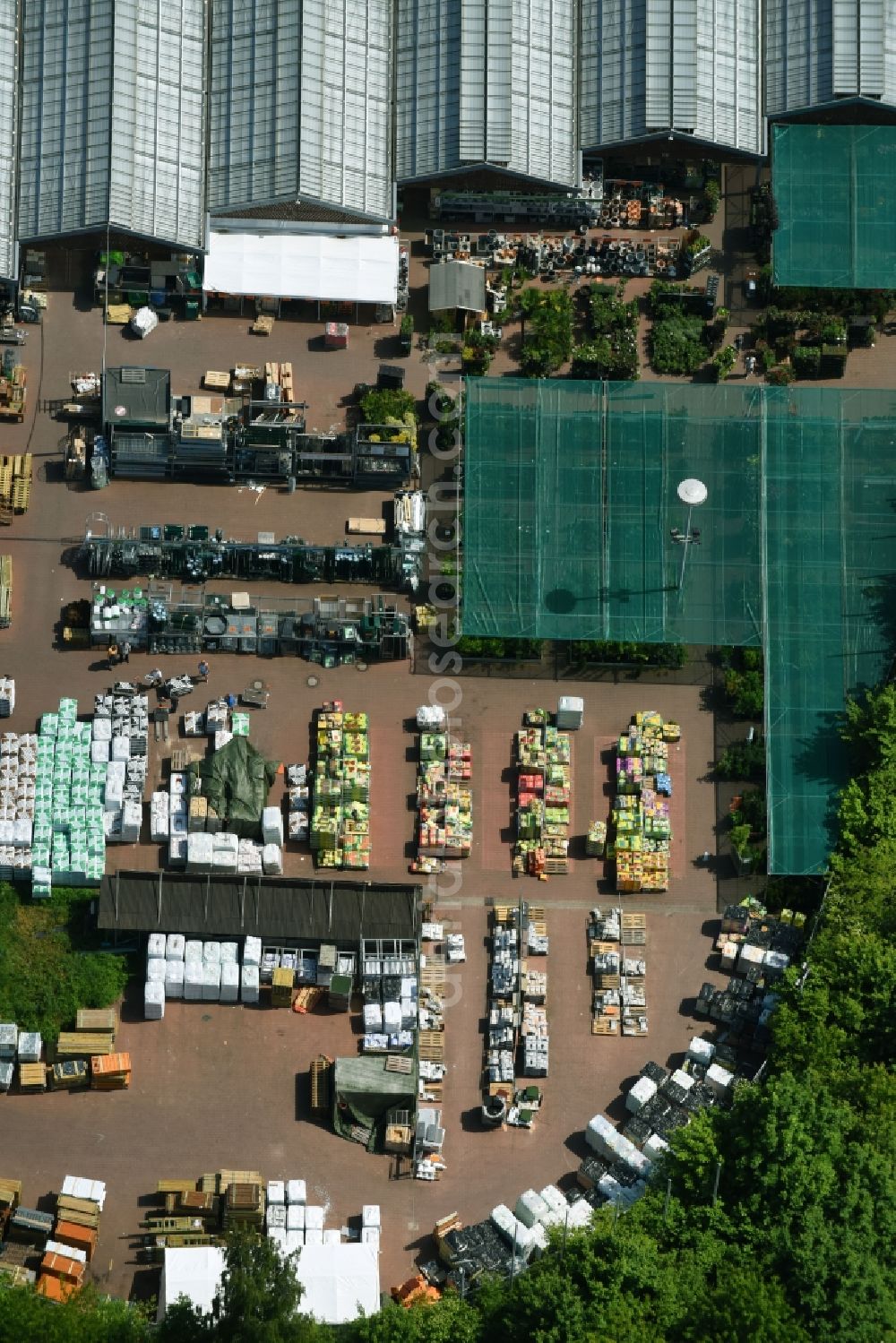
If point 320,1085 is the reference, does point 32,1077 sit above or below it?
above

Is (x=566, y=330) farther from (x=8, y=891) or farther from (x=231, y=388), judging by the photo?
(x=8, y=891)

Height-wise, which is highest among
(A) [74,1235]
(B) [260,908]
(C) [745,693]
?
(C) [745,693]

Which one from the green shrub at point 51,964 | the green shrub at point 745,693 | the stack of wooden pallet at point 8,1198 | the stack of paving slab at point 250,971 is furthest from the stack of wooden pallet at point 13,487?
the green shrub at point 745,693

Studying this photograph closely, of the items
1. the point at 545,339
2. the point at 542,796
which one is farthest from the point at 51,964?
the point at 545,339

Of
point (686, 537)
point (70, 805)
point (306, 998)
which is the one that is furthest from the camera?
point (686, 537)

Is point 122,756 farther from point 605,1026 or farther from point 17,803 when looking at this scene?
point 605,1026

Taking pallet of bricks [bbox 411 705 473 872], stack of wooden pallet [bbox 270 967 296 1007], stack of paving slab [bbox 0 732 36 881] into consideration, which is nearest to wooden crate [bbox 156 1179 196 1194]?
stack of wooden pallet [bbox 270 967 296 1007]

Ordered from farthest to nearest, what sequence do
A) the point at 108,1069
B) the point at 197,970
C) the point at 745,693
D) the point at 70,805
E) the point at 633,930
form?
the point at 745,693
the point at 633,930
the point at 70,805
the point at 197,970
the point at 108,1069

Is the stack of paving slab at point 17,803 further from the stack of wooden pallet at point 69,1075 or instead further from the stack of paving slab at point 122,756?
the stack of wooden pallet at point 69,1075
